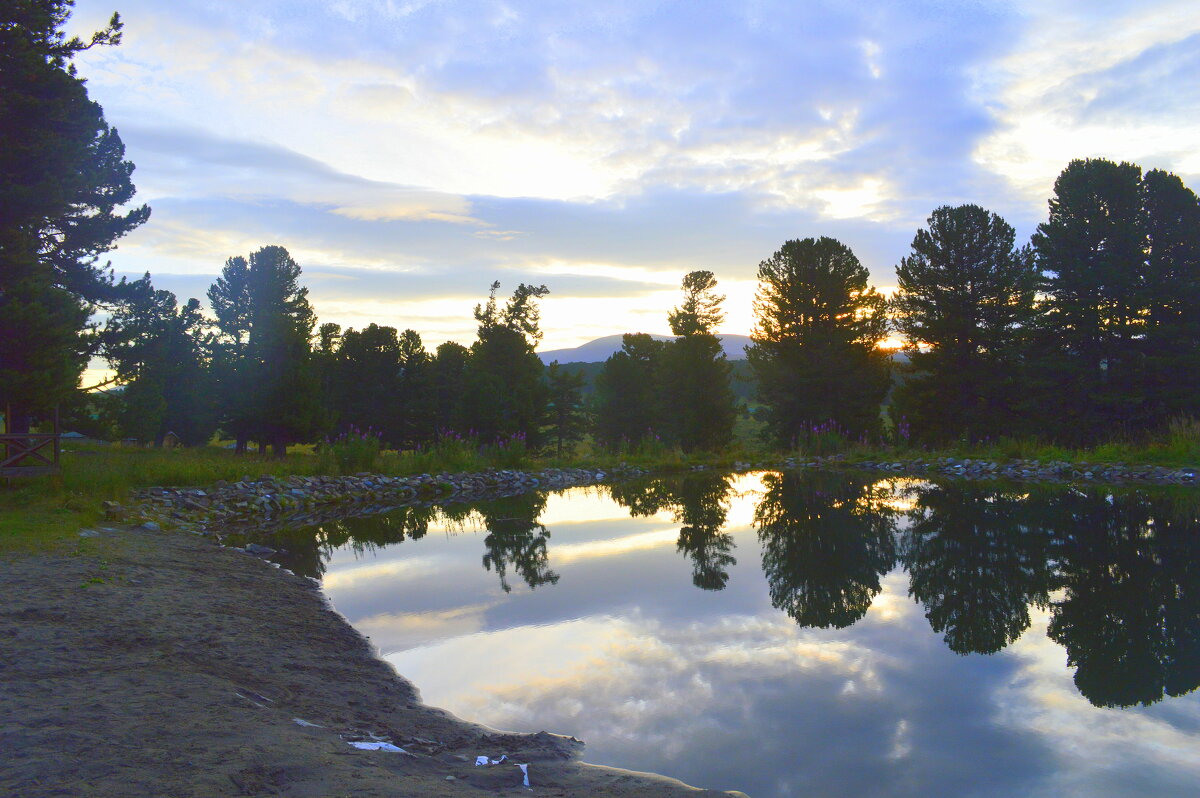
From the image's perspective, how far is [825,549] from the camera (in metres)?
7.98

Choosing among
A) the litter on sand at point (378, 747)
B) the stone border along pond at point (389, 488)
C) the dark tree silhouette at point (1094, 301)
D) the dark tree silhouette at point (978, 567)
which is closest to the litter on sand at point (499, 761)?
the litter on sand at point (378, 747)

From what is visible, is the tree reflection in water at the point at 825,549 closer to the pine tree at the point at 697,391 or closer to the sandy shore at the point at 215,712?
the sandy shore at the point at 215,712

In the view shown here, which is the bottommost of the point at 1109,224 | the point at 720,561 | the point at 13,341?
the point at 720,561

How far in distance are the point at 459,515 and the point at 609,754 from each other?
28.2 feet

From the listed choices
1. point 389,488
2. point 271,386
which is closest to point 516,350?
point 271,386

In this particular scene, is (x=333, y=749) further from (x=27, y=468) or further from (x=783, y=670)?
(x=27, y=468)

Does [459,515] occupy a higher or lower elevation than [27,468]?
lower

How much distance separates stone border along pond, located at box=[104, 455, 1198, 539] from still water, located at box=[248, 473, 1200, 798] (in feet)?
5.64

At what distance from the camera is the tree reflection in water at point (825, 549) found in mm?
5750

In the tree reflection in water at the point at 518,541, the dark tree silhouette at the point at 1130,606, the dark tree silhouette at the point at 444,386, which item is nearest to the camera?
the dark tree silhouette at the point at 1130,606

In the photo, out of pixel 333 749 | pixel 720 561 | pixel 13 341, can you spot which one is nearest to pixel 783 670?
pixel 333 749

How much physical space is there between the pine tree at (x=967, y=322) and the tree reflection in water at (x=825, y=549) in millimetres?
10734

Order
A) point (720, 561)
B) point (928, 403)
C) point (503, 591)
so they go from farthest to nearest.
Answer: point (928, 403) → point (720, 561) → point (503, 591)

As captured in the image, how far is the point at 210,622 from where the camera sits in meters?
4.56
